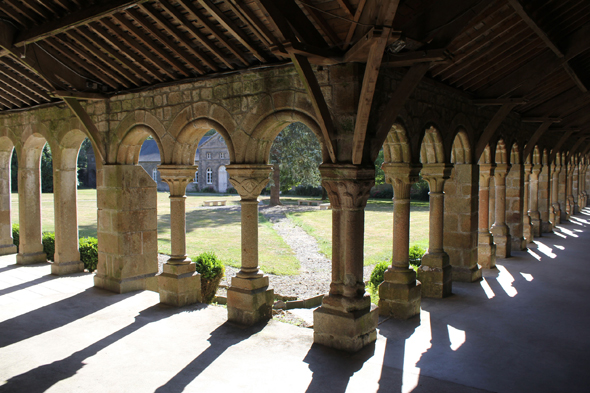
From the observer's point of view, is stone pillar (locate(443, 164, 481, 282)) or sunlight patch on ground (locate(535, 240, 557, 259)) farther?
sunlight patch on ground (locate(535, 240, 557, 259))

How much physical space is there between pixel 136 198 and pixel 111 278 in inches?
48.2

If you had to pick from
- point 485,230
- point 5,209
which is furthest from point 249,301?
point 5,209

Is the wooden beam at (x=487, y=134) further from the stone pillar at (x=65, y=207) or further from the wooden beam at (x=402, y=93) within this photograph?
the stone pillar at (x=65, y=207)

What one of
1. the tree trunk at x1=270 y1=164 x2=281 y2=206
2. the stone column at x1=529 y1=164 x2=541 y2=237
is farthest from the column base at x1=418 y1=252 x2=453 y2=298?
the tree trunk at x1=270 y1=164 x2=281 y2=206

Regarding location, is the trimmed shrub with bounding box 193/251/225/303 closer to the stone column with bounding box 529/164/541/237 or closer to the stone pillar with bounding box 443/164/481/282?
the stone pillar with bounding box 443/164/481/282

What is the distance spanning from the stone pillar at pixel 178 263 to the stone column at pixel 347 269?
2075 mm

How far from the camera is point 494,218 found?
9227mm

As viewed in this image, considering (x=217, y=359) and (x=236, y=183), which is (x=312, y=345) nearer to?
(x=217, y=359)

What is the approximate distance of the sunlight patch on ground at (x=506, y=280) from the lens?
6.45 meters

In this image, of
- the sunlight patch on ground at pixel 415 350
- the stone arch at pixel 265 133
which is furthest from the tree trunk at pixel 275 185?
the sunlight patch on ground at pixel 415 350

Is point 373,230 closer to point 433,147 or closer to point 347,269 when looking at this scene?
point 433,147

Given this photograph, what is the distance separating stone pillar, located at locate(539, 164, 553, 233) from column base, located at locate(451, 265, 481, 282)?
21.0ft

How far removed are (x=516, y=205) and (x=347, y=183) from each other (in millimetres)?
6920

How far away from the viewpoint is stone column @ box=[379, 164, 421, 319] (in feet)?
17.3
